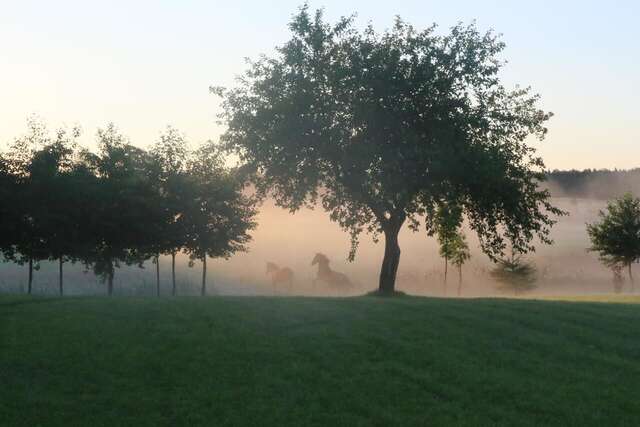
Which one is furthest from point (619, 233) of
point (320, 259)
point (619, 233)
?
point (320, 259)

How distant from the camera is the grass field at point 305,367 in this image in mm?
15609

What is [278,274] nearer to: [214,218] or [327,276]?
[327,276]

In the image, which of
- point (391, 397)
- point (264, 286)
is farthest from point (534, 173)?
point (264, 286)

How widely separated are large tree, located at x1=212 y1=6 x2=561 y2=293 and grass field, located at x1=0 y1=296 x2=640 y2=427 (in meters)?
13.7

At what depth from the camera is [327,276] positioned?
75375mm

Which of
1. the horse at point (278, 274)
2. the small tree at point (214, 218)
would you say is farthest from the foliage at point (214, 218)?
the horse at point (278, 274)

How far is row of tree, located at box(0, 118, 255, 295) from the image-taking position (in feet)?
157

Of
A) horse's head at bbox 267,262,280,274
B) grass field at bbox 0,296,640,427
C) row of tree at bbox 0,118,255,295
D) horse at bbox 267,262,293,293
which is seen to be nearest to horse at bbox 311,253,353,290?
horse at bbox 267,262,293,293

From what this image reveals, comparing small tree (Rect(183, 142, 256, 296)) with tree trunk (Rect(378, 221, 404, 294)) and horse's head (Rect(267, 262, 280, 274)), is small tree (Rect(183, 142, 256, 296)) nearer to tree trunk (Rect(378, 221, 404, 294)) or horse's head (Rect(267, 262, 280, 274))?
tree trunk (Rect(378, 221, 404, 294))

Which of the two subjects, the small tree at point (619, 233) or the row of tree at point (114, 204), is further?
the small tree at point (619, 233)

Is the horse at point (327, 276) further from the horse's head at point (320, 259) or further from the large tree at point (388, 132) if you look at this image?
the large tree at point (388, 132)

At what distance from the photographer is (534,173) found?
41688 mm

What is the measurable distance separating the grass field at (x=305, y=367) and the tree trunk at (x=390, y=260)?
1454cm

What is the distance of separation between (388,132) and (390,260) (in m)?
7.26
